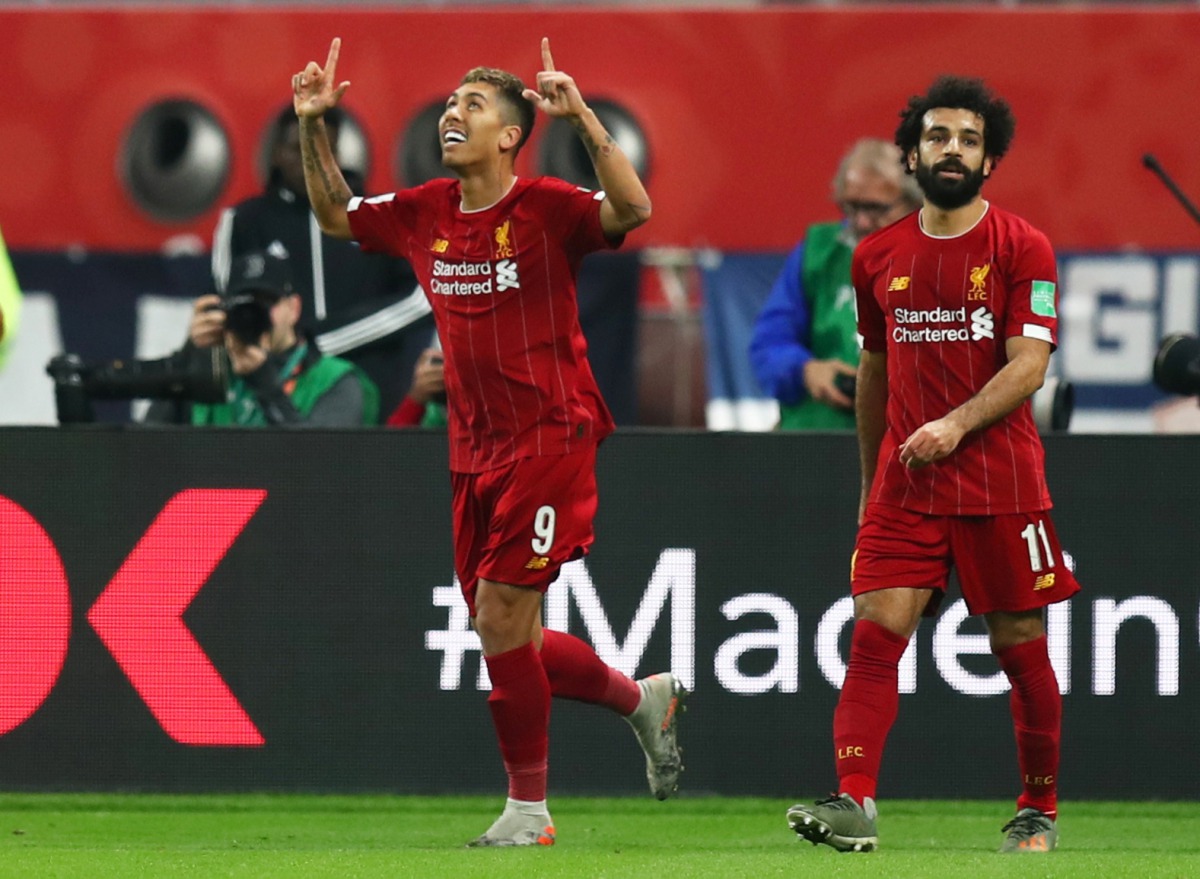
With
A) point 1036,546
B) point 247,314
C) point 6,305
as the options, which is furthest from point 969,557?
point 247,314

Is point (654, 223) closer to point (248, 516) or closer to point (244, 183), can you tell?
point (244, 183)

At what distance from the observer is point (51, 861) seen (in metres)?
5.98

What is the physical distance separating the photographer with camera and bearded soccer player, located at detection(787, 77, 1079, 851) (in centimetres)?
266

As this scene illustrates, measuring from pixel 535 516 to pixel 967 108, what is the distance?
159cm

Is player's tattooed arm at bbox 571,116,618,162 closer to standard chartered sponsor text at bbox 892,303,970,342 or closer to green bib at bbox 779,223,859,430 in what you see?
standard chartered sponsor text at bbox 892,303,970,342

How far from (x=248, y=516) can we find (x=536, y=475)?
1.57 m

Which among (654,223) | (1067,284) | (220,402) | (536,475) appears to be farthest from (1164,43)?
(536,475)

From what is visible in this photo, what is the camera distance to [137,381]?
834cm

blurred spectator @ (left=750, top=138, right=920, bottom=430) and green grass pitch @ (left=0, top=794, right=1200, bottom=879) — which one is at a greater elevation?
blurred spectator @ (left=750, top=138, right=920, bottom=430)

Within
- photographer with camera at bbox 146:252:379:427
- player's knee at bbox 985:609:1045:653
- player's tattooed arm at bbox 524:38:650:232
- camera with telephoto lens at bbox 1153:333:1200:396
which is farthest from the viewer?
photographer with camera at bbox 146:252:379:427

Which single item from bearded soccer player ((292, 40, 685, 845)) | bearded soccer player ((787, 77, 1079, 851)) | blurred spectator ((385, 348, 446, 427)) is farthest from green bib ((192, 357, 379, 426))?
bearded soccer player ((787, 77, 1079, 851))

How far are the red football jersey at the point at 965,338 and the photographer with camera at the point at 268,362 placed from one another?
2669mm

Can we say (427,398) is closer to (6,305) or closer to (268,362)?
(268,362)

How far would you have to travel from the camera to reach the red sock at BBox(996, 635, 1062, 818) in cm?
650
